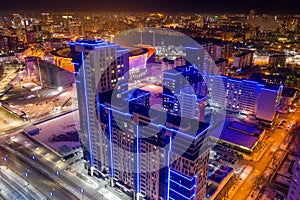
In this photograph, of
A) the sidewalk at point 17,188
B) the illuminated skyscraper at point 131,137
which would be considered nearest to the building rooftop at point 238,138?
the illuminated skyscraper at point 131,137

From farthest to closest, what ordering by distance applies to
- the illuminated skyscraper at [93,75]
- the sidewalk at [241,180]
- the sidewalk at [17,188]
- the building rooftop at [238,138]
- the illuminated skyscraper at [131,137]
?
the building rooftop at [238,138], the sidewalk at [241,180], the sidewalk at [17,188], the illuminated skyscraper at [93,75], the illuminated skyscraper at [131,137]

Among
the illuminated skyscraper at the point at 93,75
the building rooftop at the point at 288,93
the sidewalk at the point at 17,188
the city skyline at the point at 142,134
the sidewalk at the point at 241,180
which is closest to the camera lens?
the city skyline at the point at 142,134

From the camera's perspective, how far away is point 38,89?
292 ft

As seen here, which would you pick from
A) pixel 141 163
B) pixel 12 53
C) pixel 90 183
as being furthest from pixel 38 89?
pixel 141 163

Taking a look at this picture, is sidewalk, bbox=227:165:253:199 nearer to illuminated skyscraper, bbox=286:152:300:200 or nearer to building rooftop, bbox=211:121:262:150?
building rooftop, bbox=211:121:262:150

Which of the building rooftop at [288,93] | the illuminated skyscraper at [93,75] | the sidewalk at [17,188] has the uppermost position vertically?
the illuminated skyscraper at [93,75]

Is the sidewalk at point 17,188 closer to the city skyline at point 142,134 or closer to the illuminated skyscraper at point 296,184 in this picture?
the city skyline at point 142,134

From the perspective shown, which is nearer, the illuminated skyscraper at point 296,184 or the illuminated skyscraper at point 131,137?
the illuminated skyscraper at point 296,184

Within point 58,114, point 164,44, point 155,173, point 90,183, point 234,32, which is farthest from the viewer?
point 234,32

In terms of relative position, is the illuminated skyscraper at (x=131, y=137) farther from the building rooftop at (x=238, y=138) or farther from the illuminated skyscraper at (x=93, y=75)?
the building rooftop at (x=238, y=138)

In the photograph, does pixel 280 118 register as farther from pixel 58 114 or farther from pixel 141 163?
pixel 58 114

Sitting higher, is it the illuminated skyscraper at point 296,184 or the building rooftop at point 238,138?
the illuminated skyscraper at point 296,184

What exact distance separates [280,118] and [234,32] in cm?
11880

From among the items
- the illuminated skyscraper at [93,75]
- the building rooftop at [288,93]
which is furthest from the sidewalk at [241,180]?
the building rooftop at [288,93]
